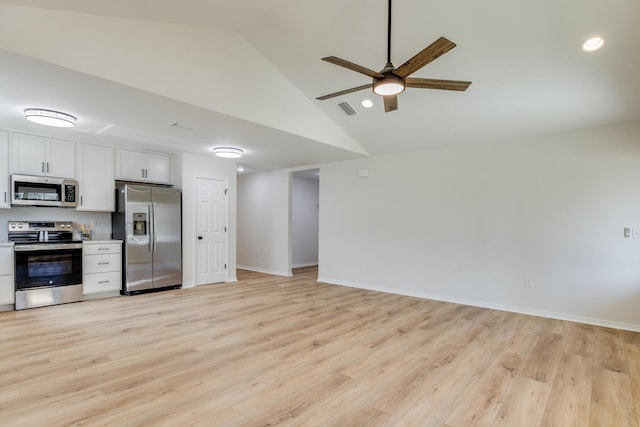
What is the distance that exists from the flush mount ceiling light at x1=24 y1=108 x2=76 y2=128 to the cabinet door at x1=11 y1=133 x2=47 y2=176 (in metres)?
1.21

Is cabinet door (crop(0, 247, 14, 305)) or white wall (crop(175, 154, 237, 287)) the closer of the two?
cabinet door (crop(0, 247, 14, 305))

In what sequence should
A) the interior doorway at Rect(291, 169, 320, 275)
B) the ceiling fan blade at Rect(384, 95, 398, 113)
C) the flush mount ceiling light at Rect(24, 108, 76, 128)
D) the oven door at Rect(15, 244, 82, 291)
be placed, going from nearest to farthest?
the ceiling fan blade at Rect(384, 95, 398, 113) < the flush mount ceiling light at Rect(24, 108, 76, 128) < the oven door at Rect(15, 244, 82, 291) < the interior doorway at Rect(291, 169, 320, 275)

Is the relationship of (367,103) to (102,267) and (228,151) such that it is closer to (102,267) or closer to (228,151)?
(228,151)

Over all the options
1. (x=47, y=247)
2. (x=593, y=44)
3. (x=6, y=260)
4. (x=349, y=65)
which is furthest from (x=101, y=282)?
(x=593, y=44)

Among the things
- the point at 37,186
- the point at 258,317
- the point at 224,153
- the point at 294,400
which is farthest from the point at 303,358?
the point at 37,186

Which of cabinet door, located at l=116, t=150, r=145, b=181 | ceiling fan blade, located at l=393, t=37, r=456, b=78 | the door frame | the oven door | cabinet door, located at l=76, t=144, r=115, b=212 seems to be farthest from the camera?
the door frame

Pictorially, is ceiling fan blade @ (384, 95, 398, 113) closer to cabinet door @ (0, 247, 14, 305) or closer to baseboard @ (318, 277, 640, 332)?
baseboard @ (318, 277, 640, 332)

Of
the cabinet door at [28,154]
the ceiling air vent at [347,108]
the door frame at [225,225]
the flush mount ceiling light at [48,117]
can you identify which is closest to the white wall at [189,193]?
the door frame at [225,225]

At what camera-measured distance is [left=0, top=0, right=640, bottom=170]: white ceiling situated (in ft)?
8.77

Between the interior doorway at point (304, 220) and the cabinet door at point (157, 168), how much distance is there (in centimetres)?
325

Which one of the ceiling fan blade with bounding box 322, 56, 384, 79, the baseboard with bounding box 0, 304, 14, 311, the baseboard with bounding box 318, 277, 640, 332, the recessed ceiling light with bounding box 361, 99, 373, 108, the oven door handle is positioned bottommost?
the baseboard with bounding box 318, 277, 640, 332

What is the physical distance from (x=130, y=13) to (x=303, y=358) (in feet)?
10.6

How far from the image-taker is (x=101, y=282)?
16.5 ft

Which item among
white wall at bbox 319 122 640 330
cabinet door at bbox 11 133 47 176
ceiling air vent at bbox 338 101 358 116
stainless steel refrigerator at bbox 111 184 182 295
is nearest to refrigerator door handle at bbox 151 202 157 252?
stainless steel refrigerator at bbox 111 184 182 295
